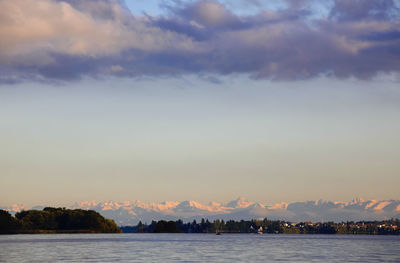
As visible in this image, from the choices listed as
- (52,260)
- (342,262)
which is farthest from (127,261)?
(342,262)

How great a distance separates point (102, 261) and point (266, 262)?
2855 centimetres

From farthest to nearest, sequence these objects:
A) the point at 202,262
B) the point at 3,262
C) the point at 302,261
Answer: the point at 302,261 < the point at 202,262 < the point at 3,262

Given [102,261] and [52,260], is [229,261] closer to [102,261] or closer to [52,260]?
[102,261]

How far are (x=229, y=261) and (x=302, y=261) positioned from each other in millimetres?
13818

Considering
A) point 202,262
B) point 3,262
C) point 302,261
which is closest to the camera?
point 3,262

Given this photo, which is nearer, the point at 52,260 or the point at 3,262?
the point at 3,262

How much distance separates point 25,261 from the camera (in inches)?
3942

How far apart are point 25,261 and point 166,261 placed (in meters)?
23.6

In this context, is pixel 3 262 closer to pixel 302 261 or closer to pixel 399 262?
pixel 302 261

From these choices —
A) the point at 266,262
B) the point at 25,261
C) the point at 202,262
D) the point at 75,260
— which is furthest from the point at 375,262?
the point at 25,261

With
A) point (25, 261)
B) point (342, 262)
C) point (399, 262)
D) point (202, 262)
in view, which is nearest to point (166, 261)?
point (202, 262)

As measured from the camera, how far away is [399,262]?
110m

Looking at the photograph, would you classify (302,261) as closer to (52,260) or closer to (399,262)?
(399,262)

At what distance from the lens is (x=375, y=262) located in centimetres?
10956
